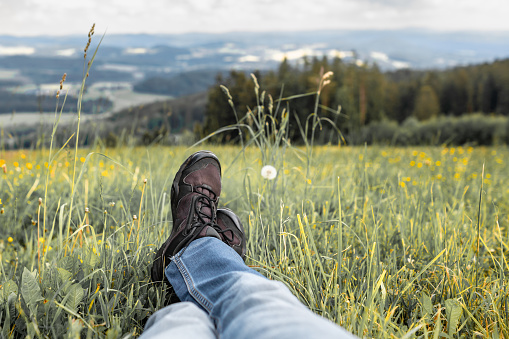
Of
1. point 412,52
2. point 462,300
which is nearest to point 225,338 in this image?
point 462,300

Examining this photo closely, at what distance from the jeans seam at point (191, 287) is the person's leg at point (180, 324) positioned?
48 millimetres

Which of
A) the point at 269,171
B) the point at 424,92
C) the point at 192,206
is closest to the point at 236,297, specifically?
the point at 192,206

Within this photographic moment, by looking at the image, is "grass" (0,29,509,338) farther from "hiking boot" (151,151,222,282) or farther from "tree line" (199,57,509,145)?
"tree line" (199,57,509,145)

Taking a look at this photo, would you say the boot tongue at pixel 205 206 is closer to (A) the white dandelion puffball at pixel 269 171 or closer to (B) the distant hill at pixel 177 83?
(A) the white dandelion puffball at pixel 269 171

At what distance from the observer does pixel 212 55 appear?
10538cm

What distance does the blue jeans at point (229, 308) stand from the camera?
75cm

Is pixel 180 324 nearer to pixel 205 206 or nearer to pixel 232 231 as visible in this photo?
pixel 232 231

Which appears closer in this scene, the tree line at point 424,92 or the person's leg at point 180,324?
the person's leg at point 180,324

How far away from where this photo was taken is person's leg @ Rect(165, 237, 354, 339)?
2.42 ft

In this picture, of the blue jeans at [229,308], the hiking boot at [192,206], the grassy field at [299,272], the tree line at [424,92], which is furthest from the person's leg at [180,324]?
the tree line at [424,92]

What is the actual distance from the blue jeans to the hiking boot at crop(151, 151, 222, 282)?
0.32 feet

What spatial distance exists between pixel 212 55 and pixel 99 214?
358 ft

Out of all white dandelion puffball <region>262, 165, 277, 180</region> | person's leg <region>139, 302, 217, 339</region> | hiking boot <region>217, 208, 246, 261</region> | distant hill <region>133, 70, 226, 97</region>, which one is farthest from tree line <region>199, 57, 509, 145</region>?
distant hill <region>133, 70, 226, 97</region>

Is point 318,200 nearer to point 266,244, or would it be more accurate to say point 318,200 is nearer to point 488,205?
point 266,244
